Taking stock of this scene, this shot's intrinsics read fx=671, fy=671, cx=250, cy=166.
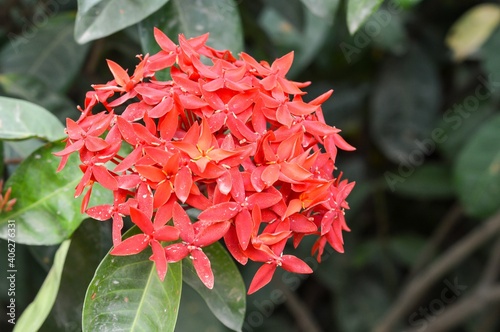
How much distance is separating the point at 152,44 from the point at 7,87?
42 cm

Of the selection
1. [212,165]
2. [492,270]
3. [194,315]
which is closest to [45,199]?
[212,165]

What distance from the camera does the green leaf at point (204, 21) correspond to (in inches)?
45.1

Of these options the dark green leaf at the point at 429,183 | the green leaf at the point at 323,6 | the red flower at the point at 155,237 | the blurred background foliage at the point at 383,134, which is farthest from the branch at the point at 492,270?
the red flower at the point at 155,237

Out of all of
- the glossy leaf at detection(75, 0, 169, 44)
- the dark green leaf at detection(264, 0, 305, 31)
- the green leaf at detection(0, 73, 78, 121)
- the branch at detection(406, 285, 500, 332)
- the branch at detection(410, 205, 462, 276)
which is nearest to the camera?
the glossy leaf at detection(75, 0, 169, 44)

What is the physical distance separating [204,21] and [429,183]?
1142mm

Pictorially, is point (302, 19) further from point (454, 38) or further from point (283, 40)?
point (454, 38)

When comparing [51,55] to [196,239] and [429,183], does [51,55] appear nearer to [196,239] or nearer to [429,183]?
[196,239]

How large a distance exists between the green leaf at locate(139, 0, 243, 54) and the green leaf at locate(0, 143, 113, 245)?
0.30 m

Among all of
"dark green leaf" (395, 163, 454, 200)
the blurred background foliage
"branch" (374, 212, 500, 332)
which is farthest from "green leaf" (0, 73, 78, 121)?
"dark green leaf" (395, 163, 454, 200)

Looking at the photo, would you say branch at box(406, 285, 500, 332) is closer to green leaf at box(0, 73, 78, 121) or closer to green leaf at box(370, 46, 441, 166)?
green leaf at box(370, 46, 441, 166)

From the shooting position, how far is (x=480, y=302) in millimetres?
1697

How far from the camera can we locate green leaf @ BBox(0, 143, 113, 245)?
3.14ft

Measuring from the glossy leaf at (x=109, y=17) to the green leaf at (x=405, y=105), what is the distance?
1.18 meters

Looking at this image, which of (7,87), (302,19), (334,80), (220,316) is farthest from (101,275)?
(334,80)
